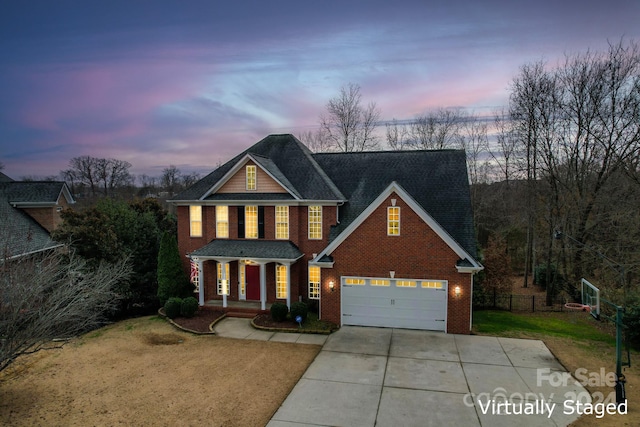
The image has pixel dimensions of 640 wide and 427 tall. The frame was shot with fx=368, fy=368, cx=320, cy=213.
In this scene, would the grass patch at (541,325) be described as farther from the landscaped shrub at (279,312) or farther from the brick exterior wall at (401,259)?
the landscaped shrub at (279,312)

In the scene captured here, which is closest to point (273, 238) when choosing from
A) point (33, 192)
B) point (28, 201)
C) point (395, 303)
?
point (395, 303)

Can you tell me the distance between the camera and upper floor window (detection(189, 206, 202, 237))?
20.6 metres

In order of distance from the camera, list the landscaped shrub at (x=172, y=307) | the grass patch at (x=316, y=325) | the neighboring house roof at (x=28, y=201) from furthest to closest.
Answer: the neighboring house roof at (x=28, y=201)
the landscaped shrub at (x=172, y=307)
the grass patch at (x=316, y=325)

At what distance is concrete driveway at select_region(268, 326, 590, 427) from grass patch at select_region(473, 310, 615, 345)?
5.33 feet

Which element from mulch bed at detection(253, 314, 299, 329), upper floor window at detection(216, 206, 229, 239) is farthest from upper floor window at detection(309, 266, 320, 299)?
upper floor window at detection(216, 206, 229, 239)

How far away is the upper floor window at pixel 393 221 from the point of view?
52.6 ft

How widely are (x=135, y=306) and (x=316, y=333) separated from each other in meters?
12.1

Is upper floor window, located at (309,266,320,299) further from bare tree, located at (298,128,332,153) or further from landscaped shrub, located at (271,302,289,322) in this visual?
bare tree, located at (298,128,332,153)

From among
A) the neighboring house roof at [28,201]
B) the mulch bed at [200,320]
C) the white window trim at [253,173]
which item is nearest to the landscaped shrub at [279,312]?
the mulch bed at [200,320]

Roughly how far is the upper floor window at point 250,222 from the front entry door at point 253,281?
1.70m

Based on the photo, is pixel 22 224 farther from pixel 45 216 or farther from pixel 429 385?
pixel 429 385

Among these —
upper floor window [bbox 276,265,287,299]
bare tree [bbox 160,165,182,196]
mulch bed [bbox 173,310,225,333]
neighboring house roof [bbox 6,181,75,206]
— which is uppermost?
bare tree [bbox 160,165,182,196]

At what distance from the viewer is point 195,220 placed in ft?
67.7

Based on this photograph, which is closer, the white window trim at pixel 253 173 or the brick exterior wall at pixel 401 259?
the brick exterior wall at pixel 401 259
